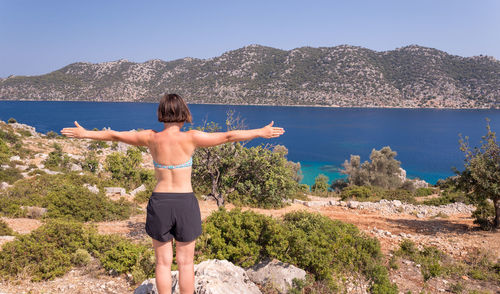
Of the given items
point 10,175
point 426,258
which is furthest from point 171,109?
point 10,175

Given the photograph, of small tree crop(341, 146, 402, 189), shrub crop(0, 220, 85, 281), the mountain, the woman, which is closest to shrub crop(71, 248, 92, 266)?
shrub crop(0, 220, 85, 281)

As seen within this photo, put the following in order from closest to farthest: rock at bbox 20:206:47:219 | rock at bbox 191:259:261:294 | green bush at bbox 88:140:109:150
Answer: rock at bbox 191:259:261:294 → rock at bbox 20:206:47:219 → green bush at bbox 88:140:109:150

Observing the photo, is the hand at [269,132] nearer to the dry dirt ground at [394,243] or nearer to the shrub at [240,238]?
the shrub at [240,238]

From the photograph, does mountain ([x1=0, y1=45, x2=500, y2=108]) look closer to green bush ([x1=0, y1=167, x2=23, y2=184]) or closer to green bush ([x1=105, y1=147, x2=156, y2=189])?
green bush ([x1=105, y1=147, x2=156, y2=189])

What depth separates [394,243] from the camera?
1023 cm

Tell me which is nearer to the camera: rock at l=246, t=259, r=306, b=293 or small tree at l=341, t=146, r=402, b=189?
rock at l=246, t=259, r=306, b=293

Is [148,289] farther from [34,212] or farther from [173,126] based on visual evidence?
[34,212]

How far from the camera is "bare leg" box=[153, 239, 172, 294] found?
3.37 meters

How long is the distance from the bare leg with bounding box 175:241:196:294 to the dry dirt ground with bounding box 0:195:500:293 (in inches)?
104

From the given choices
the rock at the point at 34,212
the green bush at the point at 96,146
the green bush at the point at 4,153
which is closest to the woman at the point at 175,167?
the rock at the point at 34,212

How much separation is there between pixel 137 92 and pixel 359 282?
215 m

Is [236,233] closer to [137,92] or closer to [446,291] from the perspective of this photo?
[446,291]

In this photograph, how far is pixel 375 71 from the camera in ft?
575

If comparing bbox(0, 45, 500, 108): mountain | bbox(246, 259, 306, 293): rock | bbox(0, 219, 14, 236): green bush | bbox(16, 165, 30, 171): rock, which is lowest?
bbox(16, 165, 30, 171): rock
